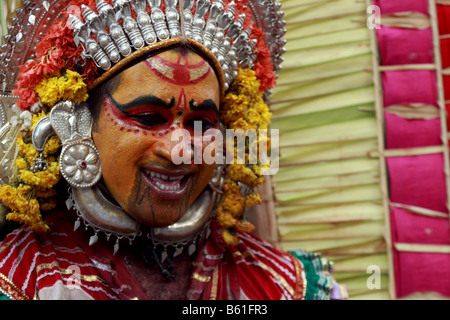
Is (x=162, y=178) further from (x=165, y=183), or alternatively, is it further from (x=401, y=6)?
Result: (x=401, y=6)

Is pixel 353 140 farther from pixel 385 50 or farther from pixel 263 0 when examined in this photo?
pixel 263 0

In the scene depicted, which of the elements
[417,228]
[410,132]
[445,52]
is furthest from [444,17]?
[417,228]

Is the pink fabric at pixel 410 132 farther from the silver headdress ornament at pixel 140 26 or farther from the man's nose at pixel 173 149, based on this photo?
the man's nose at pixel 173 149

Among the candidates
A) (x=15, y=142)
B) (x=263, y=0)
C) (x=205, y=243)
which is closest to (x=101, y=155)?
(x=15, y=142)

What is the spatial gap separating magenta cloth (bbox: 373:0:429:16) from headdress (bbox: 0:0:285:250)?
1.54m

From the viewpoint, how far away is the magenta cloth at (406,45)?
3998mm

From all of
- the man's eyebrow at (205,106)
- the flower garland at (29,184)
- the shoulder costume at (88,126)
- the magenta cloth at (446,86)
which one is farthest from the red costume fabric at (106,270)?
the magenta cloth at (446,86)

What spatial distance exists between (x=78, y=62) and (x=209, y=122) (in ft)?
2.41

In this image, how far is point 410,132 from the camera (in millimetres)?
3992

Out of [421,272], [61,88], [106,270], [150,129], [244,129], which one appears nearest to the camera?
[61,88]

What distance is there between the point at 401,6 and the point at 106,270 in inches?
108

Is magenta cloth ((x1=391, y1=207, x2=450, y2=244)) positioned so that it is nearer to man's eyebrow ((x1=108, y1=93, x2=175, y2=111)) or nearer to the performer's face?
the performer's face

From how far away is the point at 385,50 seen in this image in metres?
4.05

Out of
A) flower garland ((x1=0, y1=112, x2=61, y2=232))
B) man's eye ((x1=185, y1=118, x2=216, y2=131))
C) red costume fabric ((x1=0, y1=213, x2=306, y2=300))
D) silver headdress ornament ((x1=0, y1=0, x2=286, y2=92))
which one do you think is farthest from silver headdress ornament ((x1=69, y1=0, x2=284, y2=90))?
red costume fabric ((x1=0, y1=213, x2=306, y2=300))
